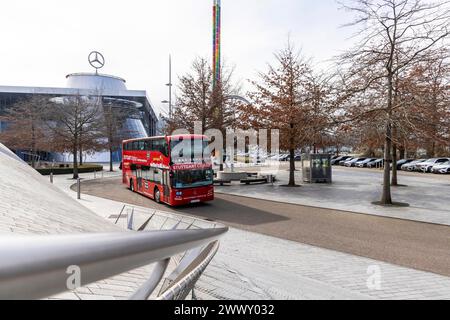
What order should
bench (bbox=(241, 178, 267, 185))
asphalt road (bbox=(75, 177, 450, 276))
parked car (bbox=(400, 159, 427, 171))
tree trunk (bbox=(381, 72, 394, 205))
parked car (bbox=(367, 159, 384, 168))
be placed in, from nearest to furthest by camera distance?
asphalt road (bbox=(75, 177, 450, 276)), tree trunk (bbox=(381, 72, 394, 205)), bench (bbox=(241, 178, 267, 185)), parked car (bbox=(400, 159, 427, 171)), parked car (bbox=(367, 159, 384, 168))

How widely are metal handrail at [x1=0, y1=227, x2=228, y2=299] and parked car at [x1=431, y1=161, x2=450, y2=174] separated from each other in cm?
3781

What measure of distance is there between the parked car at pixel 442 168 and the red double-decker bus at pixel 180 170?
28243 millimetres

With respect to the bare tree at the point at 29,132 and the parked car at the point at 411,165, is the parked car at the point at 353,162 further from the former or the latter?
the bare tree at the point at 29,132

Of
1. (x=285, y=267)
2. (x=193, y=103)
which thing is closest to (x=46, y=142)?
(x=193, y=103)

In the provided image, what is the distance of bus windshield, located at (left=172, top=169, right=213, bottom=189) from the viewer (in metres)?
14.6

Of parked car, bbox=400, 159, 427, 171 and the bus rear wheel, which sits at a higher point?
parked car, bbox=400, 159, 427, 171

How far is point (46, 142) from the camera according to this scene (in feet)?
A: 96.2

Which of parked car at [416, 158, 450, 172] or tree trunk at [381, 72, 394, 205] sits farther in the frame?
parked car at [416, 158, 450, 172]

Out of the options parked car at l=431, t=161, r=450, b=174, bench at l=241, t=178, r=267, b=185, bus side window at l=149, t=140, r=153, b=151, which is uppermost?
bus side window at l=149, t=140, r=153, b=151

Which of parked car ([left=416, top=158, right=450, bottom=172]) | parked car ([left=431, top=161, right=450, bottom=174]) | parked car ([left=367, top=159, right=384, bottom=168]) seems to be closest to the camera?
parked car ([left=431, top=161, right=450, bottom=174])

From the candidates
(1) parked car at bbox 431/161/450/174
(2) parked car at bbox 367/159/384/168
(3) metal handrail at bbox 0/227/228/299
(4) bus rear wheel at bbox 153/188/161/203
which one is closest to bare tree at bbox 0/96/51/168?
(4) bus rear wheel at bbox 153/188/161/203

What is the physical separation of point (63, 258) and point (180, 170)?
13782 millimetres

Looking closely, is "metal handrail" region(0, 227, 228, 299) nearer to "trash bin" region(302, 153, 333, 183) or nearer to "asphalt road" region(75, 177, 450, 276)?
"asphalt road" region(75, 177, 450, 276)

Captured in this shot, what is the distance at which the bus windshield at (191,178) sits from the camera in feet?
47.8
